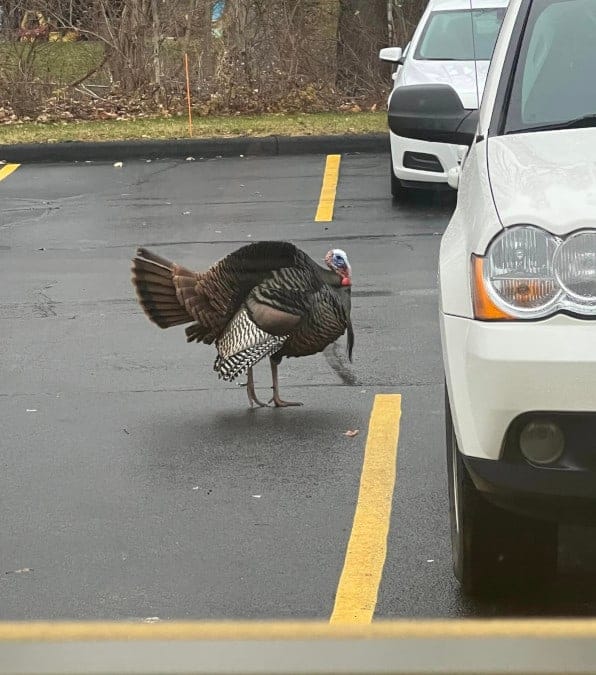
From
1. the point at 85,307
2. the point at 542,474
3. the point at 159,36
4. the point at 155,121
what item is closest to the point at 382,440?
the point at 542,474

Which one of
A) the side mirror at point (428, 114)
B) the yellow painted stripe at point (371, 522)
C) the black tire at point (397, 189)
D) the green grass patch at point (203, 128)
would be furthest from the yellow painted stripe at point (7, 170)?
the side mirror at point (428, 114)

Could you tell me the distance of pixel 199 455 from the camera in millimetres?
5430

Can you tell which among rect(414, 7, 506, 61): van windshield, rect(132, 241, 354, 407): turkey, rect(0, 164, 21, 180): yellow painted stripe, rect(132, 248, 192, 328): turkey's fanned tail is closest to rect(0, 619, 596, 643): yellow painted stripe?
rect(132, 241, 354, 407): turkey

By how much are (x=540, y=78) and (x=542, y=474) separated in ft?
5.21

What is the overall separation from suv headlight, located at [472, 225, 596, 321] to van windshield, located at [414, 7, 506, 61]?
8710 millimetres

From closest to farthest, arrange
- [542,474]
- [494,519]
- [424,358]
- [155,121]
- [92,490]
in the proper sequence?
1. [542,474]
2. [494,519]
3. [92,490]
4. [424,358]
5. [155,121]

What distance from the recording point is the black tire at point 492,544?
338cm

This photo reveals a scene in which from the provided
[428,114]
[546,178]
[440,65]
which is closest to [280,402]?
[428,114]

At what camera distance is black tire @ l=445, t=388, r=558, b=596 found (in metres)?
3.38

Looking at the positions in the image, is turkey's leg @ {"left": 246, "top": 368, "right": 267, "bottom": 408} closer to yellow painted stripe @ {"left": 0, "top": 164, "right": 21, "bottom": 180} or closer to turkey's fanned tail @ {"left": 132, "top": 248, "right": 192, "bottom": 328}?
Answer: turkey's fanned tail @ {"left": 132, "top": 248, "right": 192, "bottom": 328}

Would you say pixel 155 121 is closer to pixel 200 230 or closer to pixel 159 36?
pixel 159 36

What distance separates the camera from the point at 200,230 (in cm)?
1087

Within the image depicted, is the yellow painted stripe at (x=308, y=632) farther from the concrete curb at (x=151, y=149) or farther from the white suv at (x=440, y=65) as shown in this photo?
the concrete curb at (x=151, y=149)

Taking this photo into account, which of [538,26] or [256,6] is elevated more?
[538,26]
